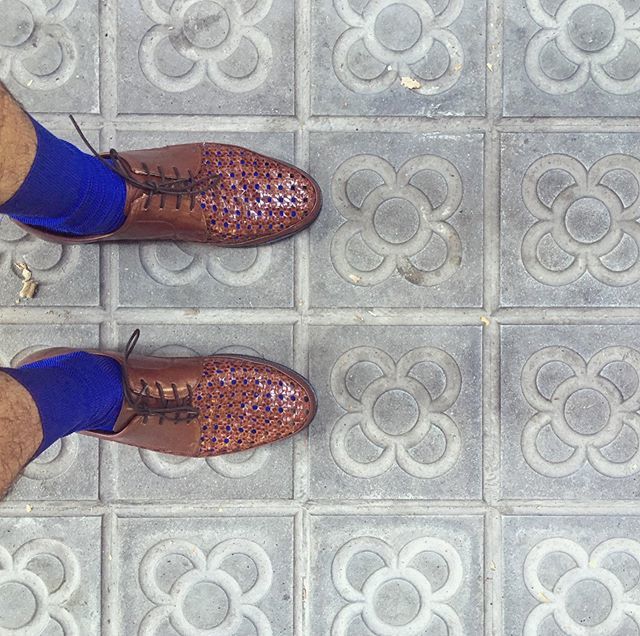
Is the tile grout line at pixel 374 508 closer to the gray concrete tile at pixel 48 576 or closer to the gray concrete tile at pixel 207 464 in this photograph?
the gray concrete tile at pixel 207 464

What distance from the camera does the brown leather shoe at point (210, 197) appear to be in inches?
55.7

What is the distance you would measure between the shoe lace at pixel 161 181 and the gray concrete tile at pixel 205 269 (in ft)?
0.49

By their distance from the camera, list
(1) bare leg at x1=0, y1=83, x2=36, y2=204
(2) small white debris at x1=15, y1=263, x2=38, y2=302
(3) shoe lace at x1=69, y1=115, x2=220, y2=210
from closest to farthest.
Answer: (1) bare leg at x1=0, y1=83, x2=36, y2=204, (3) shoe lace at x1=69, y1=115, x2=220, y2=210, (2) small white debris at x1=15, y1=263, x2=38, y2=302

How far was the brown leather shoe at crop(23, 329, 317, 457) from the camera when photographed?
146cm

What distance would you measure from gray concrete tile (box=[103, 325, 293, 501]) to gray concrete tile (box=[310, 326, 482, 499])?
89mm

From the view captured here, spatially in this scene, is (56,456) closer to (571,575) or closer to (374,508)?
(374,508)

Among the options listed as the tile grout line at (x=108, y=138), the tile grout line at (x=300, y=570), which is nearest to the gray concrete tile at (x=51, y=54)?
the tile grout line at (x=108, y=138)

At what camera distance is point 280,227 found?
1.53m

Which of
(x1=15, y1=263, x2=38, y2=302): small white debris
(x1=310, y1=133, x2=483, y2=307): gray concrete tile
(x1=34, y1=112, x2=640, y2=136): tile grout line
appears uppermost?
(x1=34, y1=112, x2=640, y2=136): tile grout line

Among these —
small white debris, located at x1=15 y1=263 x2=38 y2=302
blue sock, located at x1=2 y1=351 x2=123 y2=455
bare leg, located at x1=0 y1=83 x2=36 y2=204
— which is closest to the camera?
bare leg, located at x1=0 y1=83 x2=36 y2=204

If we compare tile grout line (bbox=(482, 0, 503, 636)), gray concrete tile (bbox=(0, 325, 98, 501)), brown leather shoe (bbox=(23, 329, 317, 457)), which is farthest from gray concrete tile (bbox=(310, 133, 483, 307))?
gray concrete tile (bbox=(0, 325, 98, 501))

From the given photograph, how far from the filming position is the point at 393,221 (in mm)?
1579

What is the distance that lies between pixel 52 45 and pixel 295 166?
640 mm

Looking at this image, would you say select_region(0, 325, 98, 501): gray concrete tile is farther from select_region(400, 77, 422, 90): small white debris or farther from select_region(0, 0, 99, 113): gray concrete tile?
select_region(400, 77, 422, 90): small white debris
